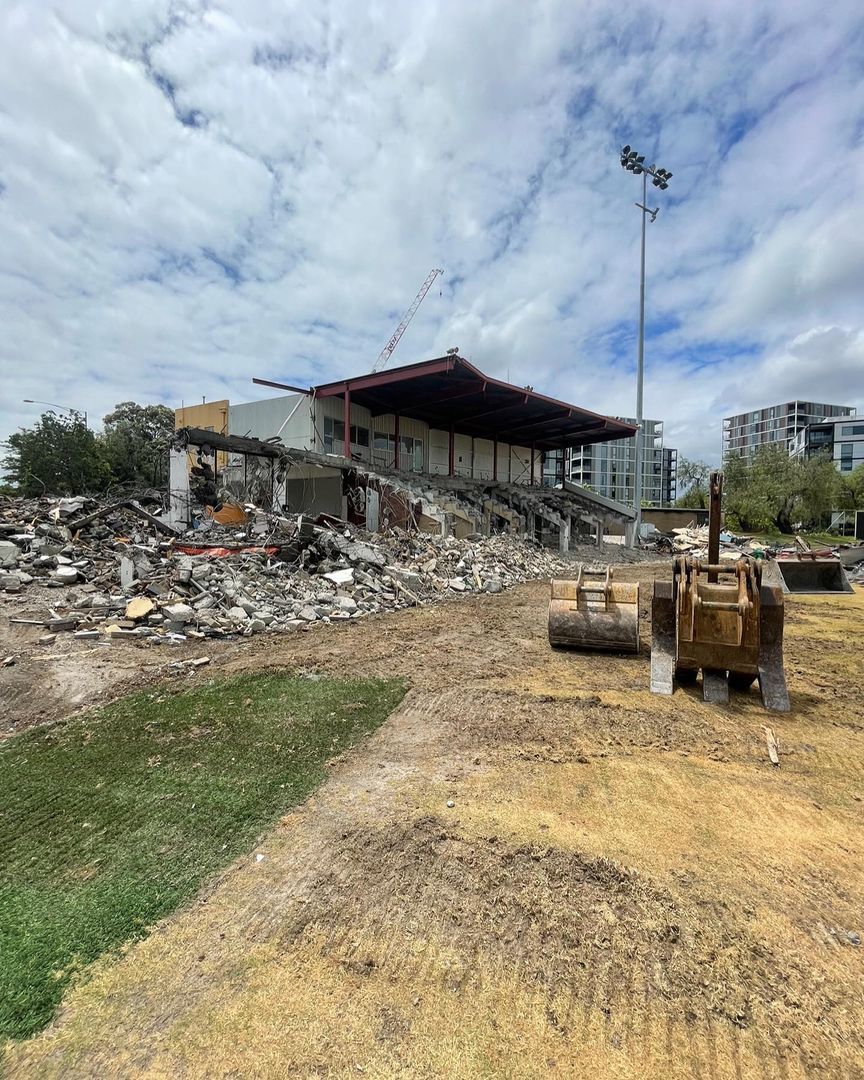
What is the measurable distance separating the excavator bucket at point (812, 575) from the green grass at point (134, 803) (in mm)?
13031

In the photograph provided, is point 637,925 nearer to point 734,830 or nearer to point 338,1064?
point 734,830

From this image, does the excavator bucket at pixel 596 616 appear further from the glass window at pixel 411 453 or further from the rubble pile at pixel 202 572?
the glass window at pixel 411 453

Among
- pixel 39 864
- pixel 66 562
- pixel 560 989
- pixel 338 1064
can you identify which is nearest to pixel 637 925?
pixel 560 989

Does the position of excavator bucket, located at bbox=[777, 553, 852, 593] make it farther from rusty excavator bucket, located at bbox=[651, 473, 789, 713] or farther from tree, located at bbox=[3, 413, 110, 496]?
tree, located at bbox=[3, 413, 110, 496]

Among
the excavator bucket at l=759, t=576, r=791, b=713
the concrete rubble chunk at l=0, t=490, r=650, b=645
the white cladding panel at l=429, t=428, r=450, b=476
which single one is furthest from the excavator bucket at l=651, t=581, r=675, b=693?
the white cladding panel at l=429, t=428, r=450, b=476

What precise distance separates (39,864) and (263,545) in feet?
35.3

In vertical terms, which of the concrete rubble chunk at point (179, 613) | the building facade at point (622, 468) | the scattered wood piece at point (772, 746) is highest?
the building facade at point (622, 468)

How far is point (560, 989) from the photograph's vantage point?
2.05 m

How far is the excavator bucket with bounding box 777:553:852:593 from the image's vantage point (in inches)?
526

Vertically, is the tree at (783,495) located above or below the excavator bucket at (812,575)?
above

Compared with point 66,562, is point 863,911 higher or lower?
lower

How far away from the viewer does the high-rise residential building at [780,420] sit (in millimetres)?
107500

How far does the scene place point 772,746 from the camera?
13.7 ft

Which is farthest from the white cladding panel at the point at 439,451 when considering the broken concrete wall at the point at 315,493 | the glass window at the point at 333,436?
the broken concrete wall at the point at 315,493
